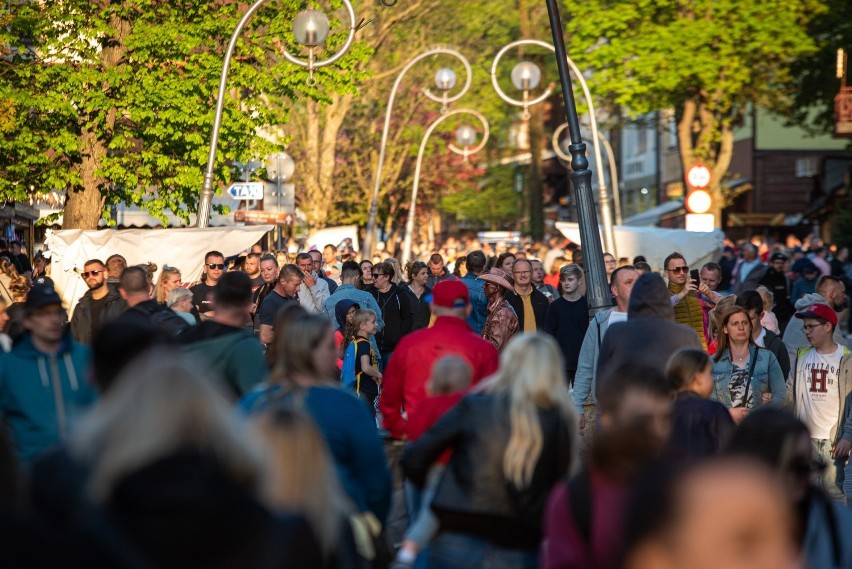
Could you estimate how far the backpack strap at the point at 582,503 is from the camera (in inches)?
175

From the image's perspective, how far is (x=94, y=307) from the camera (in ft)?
41.7

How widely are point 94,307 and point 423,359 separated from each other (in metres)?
5.27

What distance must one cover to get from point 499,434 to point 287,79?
2109 cm

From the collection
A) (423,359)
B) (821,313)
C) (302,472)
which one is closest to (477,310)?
(821,313)

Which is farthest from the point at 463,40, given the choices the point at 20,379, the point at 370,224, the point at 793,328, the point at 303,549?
the point at 303,549

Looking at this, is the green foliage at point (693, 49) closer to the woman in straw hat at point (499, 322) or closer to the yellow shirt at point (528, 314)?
the yellow shirt at point (528, 314)

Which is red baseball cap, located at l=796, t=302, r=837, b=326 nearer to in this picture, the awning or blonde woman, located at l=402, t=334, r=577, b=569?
blonde woman, located at l=402, t=334, r=577, b=569

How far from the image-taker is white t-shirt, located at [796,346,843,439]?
401 inches

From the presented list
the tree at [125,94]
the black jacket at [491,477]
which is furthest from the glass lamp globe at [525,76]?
the black jacket at [491,477]

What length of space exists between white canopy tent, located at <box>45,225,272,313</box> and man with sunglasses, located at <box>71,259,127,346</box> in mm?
8031

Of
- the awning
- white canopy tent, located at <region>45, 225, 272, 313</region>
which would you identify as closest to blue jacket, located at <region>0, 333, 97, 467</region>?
white canopy tent, located at <region>45, 225, 272, 313</region>

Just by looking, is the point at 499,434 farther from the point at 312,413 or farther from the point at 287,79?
the point at 287,79

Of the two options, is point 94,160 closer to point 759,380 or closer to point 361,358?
point 361,358

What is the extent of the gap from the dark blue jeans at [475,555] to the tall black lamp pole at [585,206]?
27.4ft
